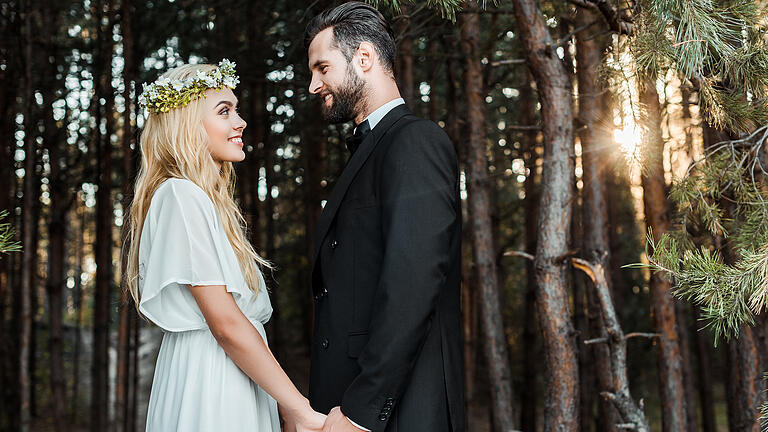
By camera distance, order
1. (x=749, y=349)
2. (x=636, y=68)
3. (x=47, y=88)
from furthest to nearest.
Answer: (x=47, y=88), (x=749, y=349), (x=636, y=68)

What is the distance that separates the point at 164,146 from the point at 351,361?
92 cm

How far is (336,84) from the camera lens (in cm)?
208

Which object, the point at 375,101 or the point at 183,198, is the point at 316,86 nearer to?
the point at 375,101

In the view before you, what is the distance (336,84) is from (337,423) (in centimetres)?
99

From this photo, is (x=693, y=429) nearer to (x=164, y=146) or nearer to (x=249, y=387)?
(x=249, y=387)

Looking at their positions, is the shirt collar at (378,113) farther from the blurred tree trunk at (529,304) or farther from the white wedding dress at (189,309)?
the blurred tree trunk at (529,304)

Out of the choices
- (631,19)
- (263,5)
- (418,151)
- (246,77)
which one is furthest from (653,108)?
(263,5)

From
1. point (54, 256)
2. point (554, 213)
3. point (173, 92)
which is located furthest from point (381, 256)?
point (54, 256)

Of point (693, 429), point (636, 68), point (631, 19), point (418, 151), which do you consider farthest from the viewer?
point (693, 429)

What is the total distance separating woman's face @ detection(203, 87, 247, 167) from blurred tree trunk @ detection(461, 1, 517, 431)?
126 inches

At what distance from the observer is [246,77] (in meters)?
6.75

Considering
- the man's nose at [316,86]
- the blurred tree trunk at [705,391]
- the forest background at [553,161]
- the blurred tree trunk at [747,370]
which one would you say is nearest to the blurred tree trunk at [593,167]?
the forest background at [553,161]

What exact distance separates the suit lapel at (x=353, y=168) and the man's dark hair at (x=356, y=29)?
20 cm

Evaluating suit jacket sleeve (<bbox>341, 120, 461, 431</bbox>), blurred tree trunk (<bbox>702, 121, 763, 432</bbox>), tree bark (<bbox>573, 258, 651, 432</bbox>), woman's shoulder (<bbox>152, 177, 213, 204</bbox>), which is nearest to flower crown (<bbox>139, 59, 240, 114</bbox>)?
woman's shoulder (<bbox>152, 177, 213, 204</bbox>)
